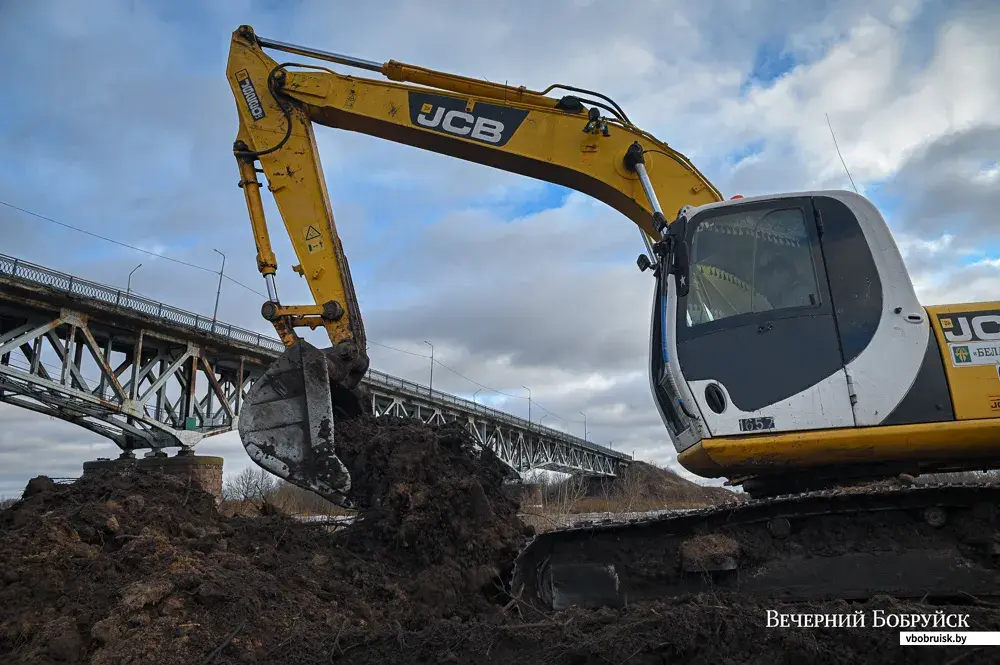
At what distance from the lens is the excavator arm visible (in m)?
6.07

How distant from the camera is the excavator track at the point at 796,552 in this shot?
12.2 feet

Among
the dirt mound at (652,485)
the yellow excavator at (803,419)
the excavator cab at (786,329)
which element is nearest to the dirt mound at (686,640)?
the yellow excavator at (803,419)

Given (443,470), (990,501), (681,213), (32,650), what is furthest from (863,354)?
(32,650)

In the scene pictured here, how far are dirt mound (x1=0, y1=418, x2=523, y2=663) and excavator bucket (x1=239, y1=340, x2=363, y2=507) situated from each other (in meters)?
0.24

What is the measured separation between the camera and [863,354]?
4.13 meters

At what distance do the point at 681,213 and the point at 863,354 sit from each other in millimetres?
1595

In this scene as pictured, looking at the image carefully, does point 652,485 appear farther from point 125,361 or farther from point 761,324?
point 761,324

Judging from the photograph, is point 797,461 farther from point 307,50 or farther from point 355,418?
point 307,50

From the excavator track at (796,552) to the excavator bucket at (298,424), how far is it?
2.15m

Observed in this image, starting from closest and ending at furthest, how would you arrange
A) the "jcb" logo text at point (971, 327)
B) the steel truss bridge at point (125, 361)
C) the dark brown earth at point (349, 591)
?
the dark brown earth at point (349, 591) < the "jcb" logo text at point (971, 327) < the steel truss bridge at point (125, 361)

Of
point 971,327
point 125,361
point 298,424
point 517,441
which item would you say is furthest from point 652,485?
point 971,327

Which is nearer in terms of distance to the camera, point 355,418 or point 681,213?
point 681,213

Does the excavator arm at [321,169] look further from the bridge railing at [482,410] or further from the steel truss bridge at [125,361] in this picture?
the bridge railing at [482,410]

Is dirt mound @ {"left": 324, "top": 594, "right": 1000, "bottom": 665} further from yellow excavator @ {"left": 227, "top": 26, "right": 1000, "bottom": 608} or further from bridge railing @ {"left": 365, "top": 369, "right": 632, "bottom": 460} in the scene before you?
bridge railing @ {"left": 365, "top": 369, "right": 632, "bottom": 460}
